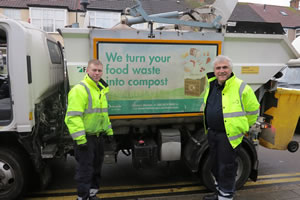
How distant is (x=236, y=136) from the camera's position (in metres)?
2.96

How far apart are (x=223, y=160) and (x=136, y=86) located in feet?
5.01

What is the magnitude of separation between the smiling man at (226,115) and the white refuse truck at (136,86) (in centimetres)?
61

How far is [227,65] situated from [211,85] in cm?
37

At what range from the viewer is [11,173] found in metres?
3.37

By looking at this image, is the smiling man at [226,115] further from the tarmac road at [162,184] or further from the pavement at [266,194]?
the tarmac road at [162,184]

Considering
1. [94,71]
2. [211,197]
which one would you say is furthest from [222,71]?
[211,197]

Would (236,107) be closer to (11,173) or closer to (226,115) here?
(226,115)

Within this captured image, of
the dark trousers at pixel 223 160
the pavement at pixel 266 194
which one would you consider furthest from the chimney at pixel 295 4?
the dark trousers at pixel 223 160

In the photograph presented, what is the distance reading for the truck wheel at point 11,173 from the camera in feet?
10.9

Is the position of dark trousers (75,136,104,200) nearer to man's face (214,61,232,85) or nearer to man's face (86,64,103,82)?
man's face (86,64,103,82)

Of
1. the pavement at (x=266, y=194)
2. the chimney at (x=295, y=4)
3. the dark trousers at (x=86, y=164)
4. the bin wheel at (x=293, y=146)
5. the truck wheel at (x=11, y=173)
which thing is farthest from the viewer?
the chimney at (x=295, y=4)

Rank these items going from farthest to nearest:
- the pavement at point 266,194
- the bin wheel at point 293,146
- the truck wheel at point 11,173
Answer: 1. the bin wheel at point 293,146
2. the pavement at point 266,194
3. the truck wheel at point 11,173

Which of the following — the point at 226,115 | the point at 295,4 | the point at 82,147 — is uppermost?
the point at 295,4

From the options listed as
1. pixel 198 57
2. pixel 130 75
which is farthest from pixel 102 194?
pixel 198 57
